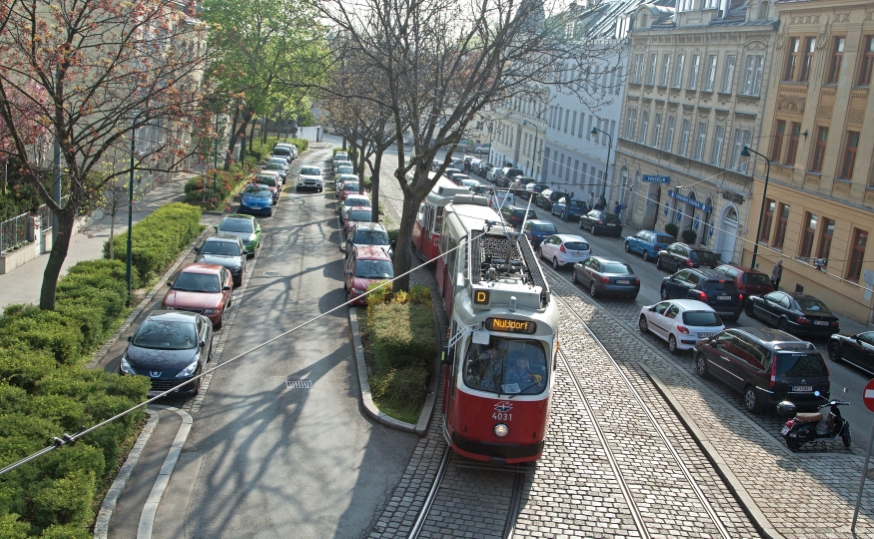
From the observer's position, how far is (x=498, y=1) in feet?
73.6

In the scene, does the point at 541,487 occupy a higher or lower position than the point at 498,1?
lower

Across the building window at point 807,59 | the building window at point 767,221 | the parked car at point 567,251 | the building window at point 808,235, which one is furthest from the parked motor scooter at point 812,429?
the building window at point 807,59

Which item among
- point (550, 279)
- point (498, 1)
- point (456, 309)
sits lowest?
point (550, 279)

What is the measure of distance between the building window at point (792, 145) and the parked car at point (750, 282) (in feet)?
26.8

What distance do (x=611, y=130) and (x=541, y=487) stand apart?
46.5m

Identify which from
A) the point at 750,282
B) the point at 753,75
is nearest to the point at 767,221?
the point at 753,75

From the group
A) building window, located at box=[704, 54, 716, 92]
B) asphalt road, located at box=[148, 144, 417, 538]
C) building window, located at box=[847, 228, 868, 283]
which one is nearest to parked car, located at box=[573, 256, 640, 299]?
building window, located at box=[847, 228, 868, 283]

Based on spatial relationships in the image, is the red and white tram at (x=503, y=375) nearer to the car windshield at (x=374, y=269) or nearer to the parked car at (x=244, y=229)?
the car windshield at (x=374, y=269)

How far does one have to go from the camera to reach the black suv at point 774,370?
17.7 meters

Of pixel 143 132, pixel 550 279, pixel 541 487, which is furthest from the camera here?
pixel 143 132

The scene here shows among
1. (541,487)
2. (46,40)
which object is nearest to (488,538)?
(541,487)

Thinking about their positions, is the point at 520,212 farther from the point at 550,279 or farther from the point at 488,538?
the point at 488,538

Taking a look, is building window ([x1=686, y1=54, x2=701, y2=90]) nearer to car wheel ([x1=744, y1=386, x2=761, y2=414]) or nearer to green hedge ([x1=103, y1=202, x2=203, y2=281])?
green hedge ([x1=103, y1=202, x2=203, y2=281])

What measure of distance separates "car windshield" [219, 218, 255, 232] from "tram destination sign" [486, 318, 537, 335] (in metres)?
20.8
